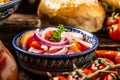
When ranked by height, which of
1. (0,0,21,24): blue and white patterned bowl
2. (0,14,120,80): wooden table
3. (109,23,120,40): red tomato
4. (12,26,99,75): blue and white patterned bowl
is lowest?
(0,14,120,80): wooden table

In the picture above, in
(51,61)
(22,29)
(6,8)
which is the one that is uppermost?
(6,8)

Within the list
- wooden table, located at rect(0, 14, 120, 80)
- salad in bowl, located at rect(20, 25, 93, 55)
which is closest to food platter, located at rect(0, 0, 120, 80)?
wooden table, located at rect(0, 14, 120, 80)

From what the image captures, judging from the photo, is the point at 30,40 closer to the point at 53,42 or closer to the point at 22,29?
the point at 53,42

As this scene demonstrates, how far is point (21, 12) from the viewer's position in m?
3.78

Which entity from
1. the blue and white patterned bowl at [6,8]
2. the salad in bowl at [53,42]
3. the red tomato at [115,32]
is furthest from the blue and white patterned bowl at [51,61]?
the red tomato at [115,32]

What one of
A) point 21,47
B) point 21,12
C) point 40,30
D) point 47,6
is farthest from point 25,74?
point 21,12

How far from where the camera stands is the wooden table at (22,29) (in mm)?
2405

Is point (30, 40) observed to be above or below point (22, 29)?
above

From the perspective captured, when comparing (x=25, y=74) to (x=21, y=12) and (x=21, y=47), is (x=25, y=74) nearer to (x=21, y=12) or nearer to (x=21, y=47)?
(x=21, y=47)

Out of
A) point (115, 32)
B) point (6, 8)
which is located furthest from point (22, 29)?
point (115, 32)

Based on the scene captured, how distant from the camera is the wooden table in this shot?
94.7 inches

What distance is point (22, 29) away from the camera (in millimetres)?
3059

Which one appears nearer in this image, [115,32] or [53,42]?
[53,42]

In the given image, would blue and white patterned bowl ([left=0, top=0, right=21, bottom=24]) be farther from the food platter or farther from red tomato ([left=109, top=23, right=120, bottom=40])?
red tomato ([left=109, top=23, right=120, bottom=40])
